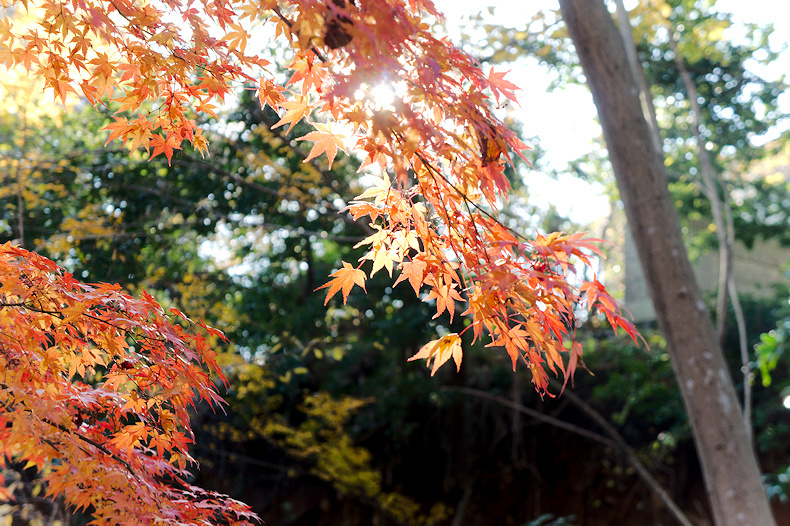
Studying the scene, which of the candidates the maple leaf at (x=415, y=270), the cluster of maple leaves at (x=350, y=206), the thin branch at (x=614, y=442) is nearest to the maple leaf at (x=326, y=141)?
the cluster of maple leaves at (x=350, y=206)

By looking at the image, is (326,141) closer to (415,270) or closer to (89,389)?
(415,270)

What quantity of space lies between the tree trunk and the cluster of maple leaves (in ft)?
5.24

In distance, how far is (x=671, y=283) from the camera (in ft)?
8.04

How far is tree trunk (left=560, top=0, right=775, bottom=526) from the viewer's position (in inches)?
91.7

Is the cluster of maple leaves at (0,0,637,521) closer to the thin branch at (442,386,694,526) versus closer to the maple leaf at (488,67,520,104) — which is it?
the maple leaf at (488,67,520,104)

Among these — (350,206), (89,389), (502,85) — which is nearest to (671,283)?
(502,85)

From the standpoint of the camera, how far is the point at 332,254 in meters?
5.11

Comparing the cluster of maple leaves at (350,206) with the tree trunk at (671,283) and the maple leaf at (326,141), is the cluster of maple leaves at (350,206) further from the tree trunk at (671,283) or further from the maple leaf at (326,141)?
the tree trunk at (671,283)

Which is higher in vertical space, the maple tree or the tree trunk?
the tree trunk

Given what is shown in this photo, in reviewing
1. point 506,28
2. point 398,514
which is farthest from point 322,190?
point 398,514

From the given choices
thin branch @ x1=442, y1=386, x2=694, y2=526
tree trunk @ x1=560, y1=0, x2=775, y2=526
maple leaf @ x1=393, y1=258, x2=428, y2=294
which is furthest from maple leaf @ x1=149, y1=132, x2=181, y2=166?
thin branch @ x1=442, y1=386, x2=694, y2=526

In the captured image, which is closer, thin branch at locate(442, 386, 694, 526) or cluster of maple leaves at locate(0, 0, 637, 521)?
cluster of maple leaves at locate(0, 0, 637, 521)

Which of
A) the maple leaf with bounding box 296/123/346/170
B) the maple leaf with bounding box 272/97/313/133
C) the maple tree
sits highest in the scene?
the maple leaf with bounding box 272/97/313/133

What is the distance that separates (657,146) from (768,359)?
175 cm
